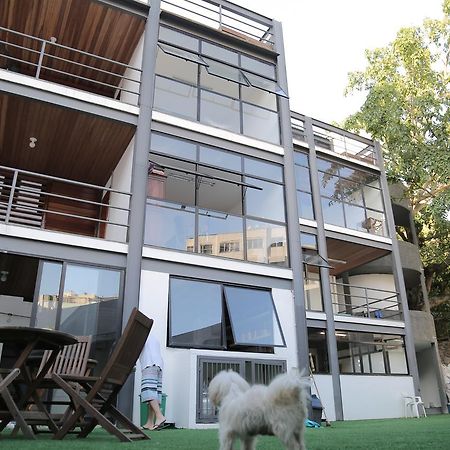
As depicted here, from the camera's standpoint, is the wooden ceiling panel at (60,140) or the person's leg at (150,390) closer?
the person's leg at (150,390)

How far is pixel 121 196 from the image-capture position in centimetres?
891

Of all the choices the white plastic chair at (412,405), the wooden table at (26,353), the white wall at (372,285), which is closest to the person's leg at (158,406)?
the wooden table at (26,353)

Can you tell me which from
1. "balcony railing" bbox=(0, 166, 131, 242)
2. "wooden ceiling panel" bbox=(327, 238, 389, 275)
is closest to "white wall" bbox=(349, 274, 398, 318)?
"wooden ceiling panel" bbox=(327, 238, 389, 275)

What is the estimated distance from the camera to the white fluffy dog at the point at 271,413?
1875mm

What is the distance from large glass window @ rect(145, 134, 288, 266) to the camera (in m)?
8.34

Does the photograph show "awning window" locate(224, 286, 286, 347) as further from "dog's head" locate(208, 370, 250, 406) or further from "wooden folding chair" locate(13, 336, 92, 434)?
"dog's head" locate(208, 370, 250, 406)

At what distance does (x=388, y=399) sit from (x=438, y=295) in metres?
9.19

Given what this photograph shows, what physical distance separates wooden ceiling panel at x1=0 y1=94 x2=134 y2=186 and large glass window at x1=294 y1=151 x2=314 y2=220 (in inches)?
207

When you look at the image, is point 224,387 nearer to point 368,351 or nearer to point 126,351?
point 126,351

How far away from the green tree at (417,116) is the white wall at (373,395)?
631 cm

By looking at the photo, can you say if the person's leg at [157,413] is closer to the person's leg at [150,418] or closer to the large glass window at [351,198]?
the person's leg at [150,418]

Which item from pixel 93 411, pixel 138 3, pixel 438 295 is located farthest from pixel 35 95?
pixel 438 295

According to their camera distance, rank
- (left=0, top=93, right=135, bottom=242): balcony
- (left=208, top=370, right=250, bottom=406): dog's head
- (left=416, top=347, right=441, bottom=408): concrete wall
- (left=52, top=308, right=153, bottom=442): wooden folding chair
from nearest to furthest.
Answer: (left=208, top=370, right=250, bottom=406): dog's head → (left=52, top=308, right=153, bottom=442): wooden folding chair → (left=0, top=93, right=135, bottom=242): balcony → (left=416, top=347, right=441, bottom=408): concrete wall

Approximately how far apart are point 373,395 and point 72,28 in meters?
11.0
